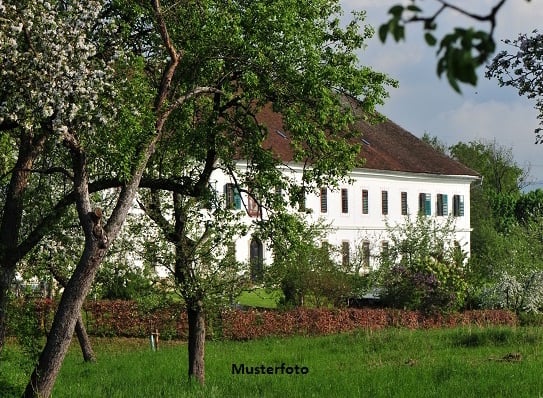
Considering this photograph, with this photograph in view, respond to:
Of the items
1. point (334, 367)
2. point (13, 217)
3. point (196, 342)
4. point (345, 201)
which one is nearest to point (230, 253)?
point (196, 342)

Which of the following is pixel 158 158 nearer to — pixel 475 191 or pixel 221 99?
pixel 221 99

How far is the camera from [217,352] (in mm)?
25734

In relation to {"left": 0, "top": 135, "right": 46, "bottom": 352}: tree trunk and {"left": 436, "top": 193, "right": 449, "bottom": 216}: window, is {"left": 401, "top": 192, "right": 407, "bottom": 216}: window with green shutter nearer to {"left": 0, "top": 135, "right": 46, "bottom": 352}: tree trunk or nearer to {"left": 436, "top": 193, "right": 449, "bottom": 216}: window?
{"left": 436, "top": 193, "right": 449, "bottom": 216}: window

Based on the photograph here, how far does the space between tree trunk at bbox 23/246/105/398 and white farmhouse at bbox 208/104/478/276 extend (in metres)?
43.4

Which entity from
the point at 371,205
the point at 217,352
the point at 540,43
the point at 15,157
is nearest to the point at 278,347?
the point at 217,352

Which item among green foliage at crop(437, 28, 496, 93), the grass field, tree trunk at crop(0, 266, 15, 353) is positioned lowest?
the grass field

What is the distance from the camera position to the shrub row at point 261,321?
29.7 metres

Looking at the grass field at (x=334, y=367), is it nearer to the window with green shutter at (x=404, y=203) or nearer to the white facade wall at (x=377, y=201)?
the white facade wall at (x=377, y=201)

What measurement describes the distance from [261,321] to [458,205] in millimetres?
44440

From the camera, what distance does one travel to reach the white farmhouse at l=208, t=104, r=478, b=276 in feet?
206

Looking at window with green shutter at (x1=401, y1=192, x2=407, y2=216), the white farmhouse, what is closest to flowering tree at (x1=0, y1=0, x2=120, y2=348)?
the white farmhouse

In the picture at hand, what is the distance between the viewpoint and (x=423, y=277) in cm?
3362

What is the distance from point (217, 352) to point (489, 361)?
307 inches

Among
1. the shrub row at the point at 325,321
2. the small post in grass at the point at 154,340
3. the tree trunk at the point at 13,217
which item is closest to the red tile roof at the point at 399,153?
the shrub row at the point at 325,321
